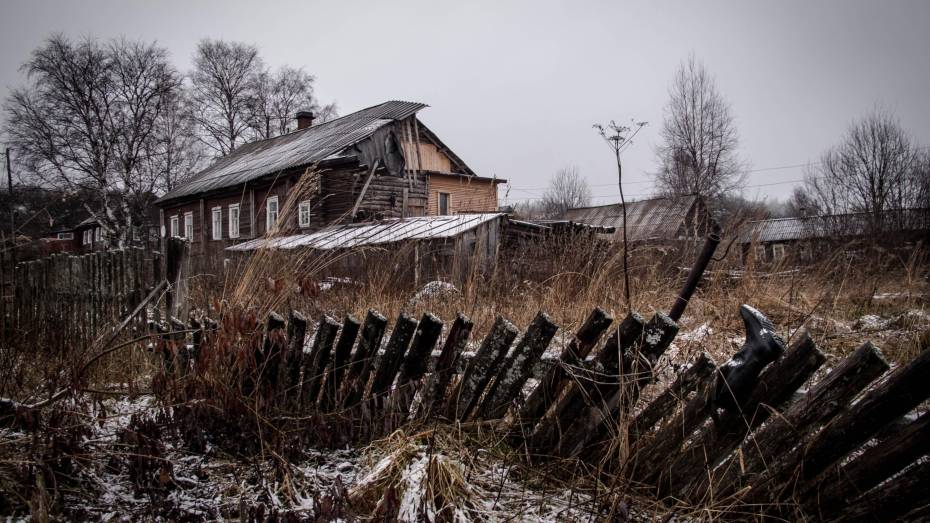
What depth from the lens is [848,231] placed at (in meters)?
15.0

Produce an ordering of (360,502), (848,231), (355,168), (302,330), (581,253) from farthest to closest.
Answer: (355,168) → (848,231) → (581,253) → (302,330) → (360,502)

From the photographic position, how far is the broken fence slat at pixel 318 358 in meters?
2.31

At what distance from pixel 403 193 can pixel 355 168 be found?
101 inches

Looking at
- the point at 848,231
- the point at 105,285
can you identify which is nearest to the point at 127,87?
the point at 105,285

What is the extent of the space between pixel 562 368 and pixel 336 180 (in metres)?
13.1

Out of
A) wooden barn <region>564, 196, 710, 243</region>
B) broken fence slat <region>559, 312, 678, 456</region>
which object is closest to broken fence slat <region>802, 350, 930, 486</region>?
broken fence slat <region>559, 312, 678, 456</region>

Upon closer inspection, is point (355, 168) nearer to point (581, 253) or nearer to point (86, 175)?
point (581, 253)

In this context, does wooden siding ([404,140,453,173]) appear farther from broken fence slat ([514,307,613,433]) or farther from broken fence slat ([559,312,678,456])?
broken fence slat ([559,312,678,456])

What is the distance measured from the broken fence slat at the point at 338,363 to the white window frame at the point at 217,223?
20.6 metres

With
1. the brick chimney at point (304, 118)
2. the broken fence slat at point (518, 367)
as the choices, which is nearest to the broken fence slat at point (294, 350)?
the broken fence slat at point (518, 367)

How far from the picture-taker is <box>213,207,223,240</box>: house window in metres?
20.5

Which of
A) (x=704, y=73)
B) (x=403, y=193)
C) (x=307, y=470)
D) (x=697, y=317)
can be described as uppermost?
(x=704, y=73)

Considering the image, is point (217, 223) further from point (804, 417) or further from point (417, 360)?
point (804, 417)

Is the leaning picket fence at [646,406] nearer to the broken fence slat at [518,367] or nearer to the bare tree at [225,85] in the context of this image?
the broken fence slat at [518,367]
